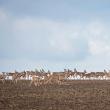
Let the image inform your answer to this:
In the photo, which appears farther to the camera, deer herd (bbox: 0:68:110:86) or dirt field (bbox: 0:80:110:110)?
deer herd (bbox: 0:68:110:86)

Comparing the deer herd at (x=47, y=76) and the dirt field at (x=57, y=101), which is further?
the deer herd at (x=47, y=76)

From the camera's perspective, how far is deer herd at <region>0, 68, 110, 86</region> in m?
45.2

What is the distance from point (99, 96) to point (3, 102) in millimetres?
8067

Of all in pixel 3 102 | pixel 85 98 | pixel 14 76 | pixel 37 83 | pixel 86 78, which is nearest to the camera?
pixel 3 102

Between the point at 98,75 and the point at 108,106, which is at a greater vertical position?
the point at 98,75

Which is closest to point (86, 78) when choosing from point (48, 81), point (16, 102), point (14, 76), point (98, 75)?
point (98, 75)

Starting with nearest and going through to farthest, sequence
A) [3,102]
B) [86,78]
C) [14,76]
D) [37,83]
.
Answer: [3,102], [37,83], [14,76], [86,78]

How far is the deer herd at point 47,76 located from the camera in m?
45.2

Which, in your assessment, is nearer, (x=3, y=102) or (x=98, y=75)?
(x=3, y=102)

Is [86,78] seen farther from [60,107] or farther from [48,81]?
[60,107]

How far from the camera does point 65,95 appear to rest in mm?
31156

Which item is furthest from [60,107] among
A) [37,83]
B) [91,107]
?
[37,83]

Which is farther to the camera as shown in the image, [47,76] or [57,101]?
[47,76]

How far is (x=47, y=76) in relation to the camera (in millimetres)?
48500
